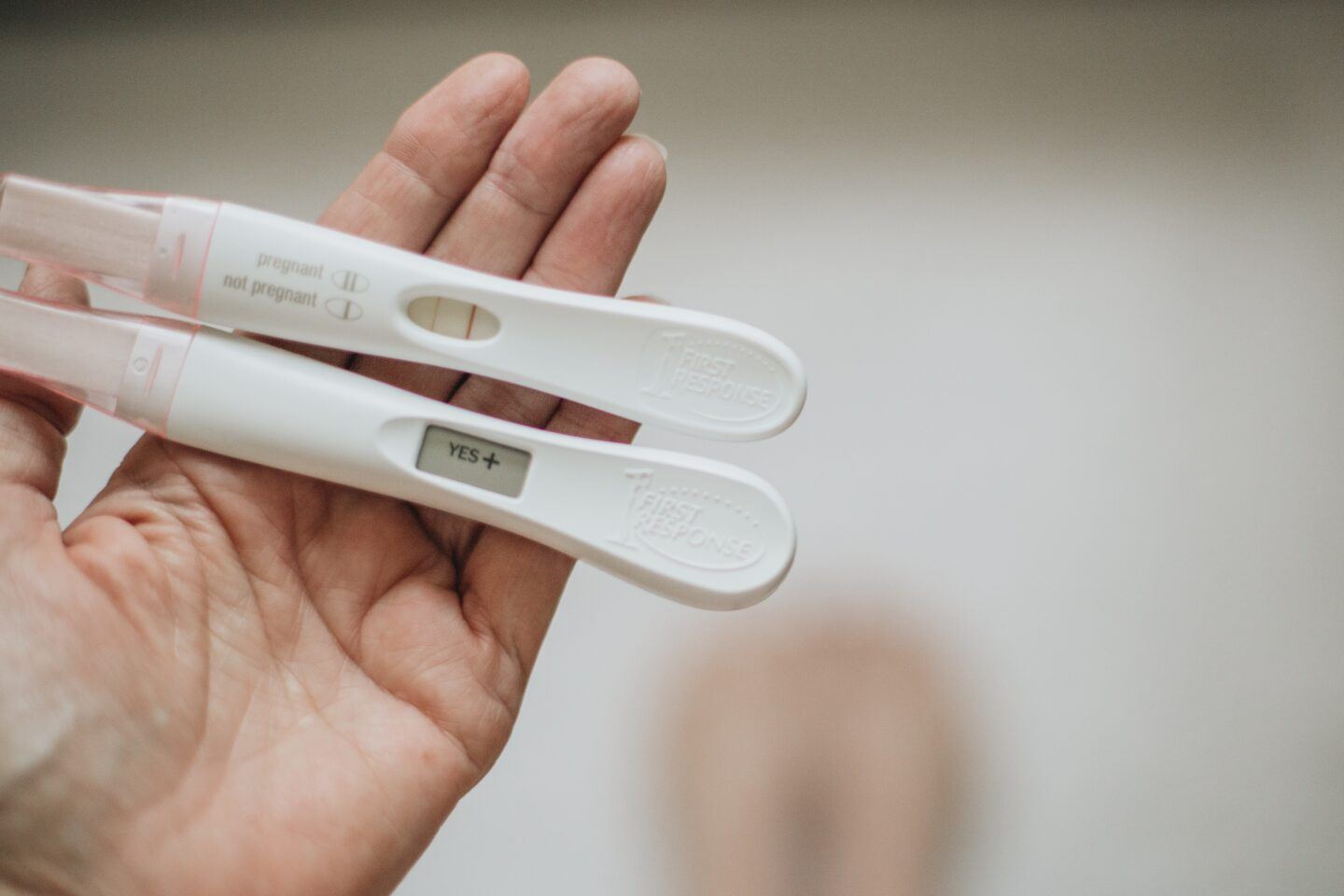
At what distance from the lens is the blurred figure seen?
2.99ft

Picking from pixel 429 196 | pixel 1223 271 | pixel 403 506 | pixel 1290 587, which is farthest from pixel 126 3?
pixel 1290 587

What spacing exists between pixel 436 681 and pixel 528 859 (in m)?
0.35

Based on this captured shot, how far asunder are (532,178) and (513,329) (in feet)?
0.36

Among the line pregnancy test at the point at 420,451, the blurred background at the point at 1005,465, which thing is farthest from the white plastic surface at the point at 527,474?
the blurred background at the point at 1005,465

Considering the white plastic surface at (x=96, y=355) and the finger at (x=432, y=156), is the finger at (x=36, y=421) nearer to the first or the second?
the white plastic surface at (x=96, y=355)

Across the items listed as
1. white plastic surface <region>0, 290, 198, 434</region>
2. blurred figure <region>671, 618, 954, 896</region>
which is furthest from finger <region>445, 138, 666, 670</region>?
blurred figure <region>671, 618, 954, 896</region>

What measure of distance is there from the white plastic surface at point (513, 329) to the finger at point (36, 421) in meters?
0.09

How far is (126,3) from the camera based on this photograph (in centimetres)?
104

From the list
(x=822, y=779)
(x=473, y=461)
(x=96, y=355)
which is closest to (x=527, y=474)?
(x=473, y=461)

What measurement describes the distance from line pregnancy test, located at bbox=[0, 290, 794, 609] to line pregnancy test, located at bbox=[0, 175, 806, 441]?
26mm

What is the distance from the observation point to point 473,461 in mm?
635

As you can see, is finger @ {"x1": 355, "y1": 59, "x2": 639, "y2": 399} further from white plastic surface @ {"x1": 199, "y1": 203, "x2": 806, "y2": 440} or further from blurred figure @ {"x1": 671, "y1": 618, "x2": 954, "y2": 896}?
blurred figure @ {"x1": 671, "y1": 618, "x2": 954, "y2": 896}

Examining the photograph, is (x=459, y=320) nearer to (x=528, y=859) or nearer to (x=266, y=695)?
(x=266, y=695)

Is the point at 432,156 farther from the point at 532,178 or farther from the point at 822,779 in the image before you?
the point at 822,779
